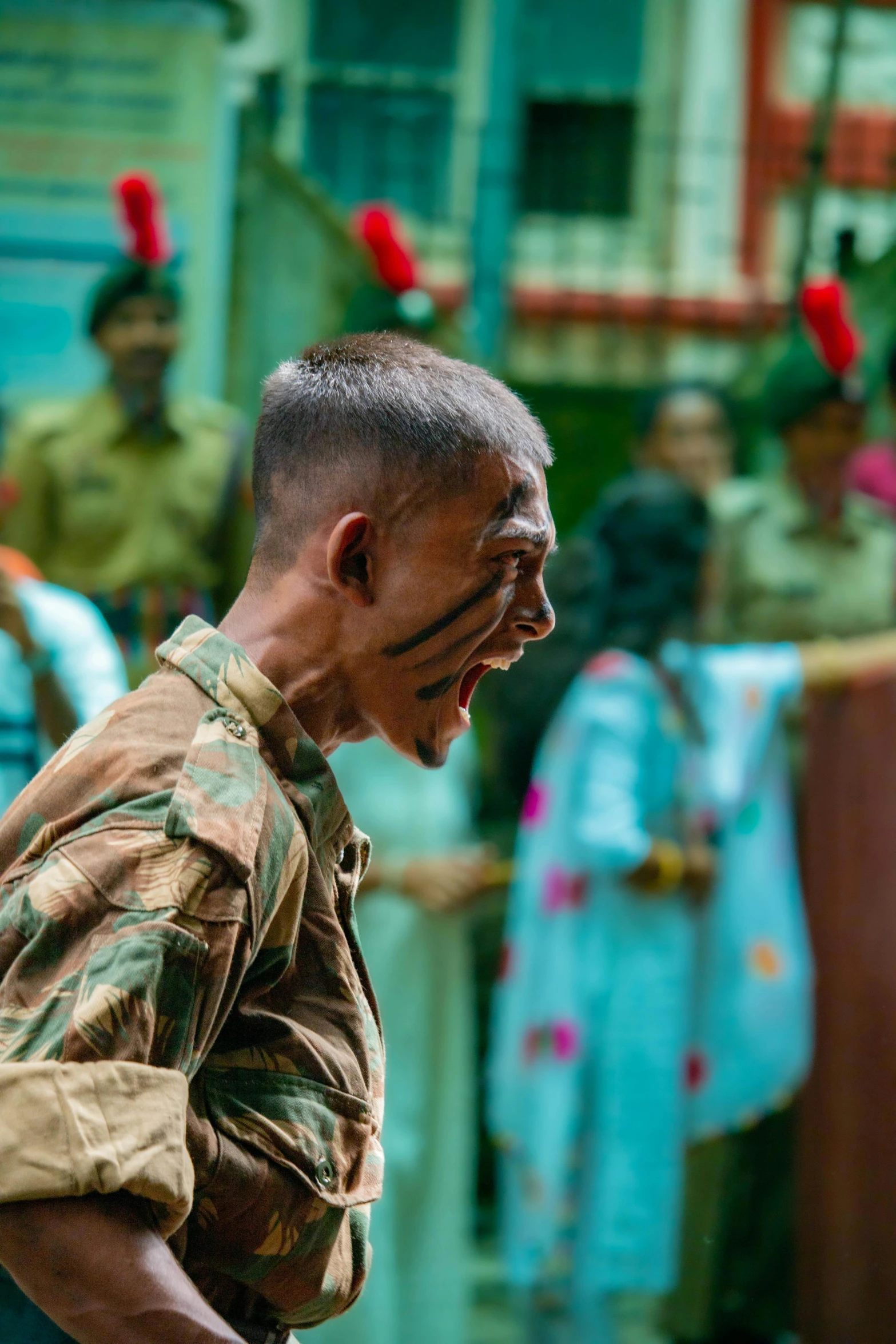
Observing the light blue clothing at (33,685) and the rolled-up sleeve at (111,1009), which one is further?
the light blue clothing at (33,685)

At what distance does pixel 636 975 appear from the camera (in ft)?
12.9

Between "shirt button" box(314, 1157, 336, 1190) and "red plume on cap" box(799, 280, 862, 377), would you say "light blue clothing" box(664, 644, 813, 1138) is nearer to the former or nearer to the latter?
"red plume on cap" box(799, 280, 862, 377)

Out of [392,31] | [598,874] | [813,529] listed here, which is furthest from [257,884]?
[392,31]

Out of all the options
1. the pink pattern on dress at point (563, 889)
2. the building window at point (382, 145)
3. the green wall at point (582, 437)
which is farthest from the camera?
the building window at point (382, 145)

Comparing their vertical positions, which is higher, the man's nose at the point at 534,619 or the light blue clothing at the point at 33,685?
the man's nose at the point at 534,619

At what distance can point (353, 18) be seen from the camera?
7418 millimetres

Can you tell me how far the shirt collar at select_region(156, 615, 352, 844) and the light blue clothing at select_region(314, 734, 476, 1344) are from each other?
2694 millimetres

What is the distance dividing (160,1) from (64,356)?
104 centimetres

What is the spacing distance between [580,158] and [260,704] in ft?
21.5

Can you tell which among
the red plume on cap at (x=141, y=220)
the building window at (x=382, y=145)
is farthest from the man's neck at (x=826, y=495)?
the building window at (x=382, y=145)

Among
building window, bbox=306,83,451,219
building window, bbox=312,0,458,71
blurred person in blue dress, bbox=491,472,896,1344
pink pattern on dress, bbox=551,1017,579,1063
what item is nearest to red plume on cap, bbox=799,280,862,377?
blurred person in blue dress, bbox=491,472,896,1344

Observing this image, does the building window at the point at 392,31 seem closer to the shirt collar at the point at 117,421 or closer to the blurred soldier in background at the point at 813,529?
the blurred soldier in background at the point at 813,529

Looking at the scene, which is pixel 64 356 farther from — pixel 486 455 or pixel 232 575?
pixel 486 455

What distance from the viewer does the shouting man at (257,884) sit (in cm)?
111
